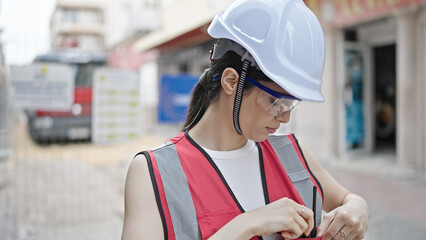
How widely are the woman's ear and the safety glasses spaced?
43mm

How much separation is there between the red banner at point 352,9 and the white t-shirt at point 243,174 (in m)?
6.07

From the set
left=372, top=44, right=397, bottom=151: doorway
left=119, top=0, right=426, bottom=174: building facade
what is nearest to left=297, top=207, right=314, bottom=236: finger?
left=119, top=0, right=426, bottom=174: building facade

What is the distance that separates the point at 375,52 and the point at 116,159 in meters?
6.91

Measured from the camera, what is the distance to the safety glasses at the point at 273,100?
1135mm

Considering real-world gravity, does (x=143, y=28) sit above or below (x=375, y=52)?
above

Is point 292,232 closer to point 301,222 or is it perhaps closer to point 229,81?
point 301,222

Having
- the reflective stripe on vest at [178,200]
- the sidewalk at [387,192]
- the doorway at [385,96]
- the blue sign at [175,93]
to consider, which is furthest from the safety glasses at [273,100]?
the doorway at [385,96]

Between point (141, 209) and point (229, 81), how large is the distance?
443 mm

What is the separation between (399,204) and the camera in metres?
5.25

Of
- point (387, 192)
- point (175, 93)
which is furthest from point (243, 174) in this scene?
point (387, 192)

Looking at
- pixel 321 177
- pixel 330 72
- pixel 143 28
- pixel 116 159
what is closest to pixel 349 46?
pixel 330 72

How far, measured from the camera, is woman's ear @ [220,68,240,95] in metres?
1.17

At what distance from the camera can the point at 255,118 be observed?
1186 millimetres

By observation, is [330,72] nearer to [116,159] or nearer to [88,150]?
[116,159]
